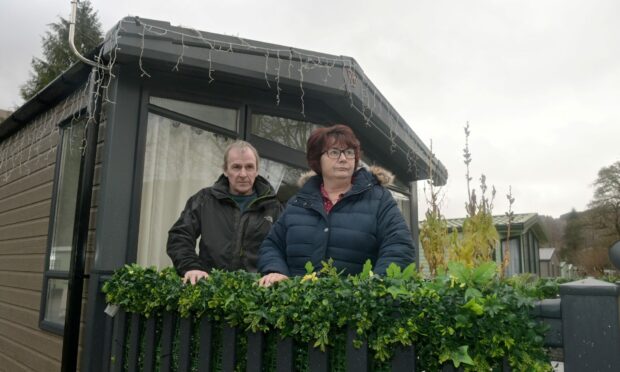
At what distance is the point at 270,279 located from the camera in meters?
2.06

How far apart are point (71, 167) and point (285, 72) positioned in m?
2.06

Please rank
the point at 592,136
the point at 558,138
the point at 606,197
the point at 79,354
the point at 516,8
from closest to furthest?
1. the point at 79,354
2. the point at 516,8
3. the point at 606,197
4. the point at 558,138
5. the point at 592,136

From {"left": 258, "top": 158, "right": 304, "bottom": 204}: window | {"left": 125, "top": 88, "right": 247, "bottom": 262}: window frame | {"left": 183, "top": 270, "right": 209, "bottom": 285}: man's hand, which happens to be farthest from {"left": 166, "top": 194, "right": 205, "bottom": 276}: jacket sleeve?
{"left": 258, "top": 158, "right": 304, "bottom": 204}: window

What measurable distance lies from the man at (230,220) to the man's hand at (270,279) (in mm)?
770

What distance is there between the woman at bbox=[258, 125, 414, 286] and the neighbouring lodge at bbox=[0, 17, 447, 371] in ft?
3.10

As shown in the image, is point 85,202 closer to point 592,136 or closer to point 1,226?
point 1,226

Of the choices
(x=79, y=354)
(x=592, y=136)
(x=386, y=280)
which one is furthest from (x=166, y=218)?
(x=592, y=136)

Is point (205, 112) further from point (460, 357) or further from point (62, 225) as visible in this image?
point (460, 357)

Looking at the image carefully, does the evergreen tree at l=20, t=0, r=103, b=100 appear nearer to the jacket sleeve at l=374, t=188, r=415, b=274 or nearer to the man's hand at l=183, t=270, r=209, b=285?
the man's hand at l=183, t=270, r=209, b=285

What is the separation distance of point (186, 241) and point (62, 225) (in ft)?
6.84

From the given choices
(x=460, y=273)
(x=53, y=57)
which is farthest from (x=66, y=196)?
(x=53, y=57)

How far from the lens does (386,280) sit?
171cm

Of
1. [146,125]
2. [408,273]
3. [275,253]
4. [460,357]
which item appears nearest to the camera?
[460,357]

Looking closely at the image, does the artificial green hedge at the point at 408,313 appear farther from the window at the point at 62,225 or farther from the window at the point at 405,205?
the window at the point at 405,205
